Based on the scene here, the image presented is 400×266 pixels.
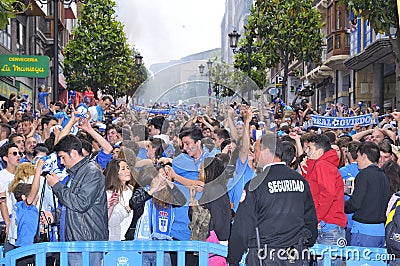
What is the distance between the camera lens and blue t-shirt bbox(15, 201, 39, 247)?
7219 mm

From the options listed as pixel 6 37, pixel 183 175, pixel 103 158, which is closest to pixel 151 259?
pixel 183 175

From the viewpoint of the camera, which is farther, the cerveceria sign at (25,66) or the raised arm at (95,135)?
the cerveceria sign at (25,66)

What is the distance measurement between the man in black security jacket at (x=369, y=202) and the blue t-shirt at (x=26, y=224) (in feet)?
11.0

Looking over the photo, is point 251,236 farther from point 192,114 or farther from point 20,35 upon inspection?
point 20,35

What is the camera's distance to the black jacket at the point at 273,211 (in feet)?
18.7

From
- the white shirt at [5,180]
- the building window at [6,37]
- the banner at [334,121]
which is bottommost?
the white shirt at [5,180]

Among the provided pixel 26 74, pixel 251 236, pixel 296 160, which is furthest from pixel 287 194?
pixel 26 74

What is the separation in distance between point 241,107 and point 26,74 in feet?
37.6

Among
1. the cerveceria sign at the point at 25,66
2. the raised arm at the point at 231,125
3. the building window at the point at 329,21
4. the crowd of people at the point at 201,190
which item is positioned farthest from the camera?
the building window at the point at 329,21

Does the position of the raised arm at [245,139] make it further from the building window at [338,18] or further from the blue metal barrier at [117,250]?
the building window at [338,18]

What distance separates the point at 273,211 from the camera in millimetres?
5727

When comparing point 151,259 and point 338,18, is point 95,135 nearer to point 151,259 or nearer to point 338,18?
point 151,259

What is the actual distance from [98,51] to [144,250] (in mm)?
41629

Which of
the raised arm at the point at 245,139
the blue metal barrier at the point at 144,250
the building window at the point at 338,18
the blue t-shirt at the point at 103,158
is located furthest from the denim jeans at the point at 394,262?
the building window at the point at 338,18
